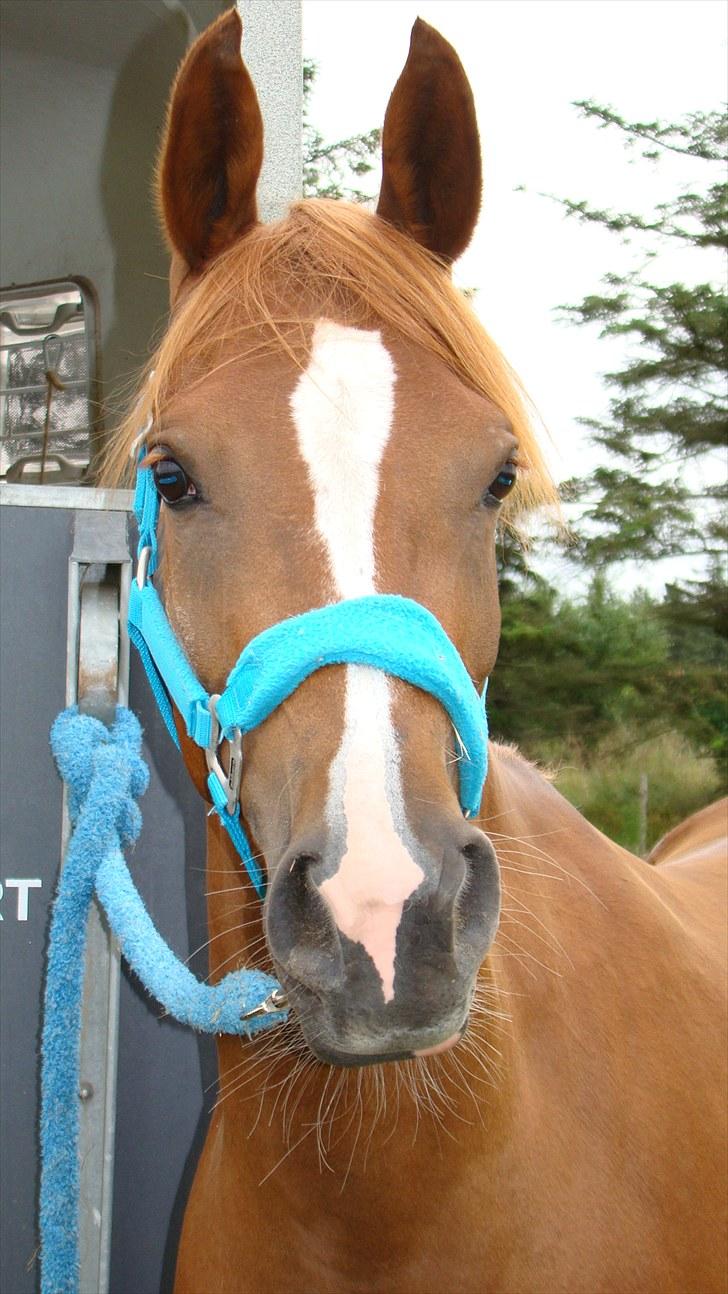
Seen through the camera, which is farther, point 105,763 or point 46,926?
point 46,926

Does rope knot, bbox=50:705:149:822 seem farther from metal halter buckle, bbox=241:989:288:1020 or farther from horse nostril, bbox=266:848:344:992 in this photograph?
horse nostril, bbox=266:848:344:992

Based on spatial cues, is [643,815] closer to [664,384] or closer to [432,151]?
[664,384]

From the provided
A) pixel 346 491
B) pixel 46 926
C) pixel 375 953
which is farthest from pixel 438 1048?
pixel 46 926

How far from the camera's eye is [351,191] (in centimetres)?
513

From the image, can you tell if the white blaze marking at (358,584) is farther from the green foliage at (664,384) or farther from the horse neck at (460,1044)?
the green foliage at (664,384)

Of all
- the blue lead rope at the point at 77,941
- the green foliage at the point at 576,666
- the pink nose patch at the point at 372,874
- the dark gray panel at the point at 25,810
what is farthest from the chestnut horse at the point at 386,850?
the green foliage at the point at 576,666

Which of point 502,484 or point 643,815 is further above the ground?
point 502,484

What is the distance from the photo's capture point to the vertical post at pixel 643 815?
7.07 meters

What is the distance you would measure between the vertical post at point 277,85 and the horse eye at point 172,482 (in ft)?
4.21

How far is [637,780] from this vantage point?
713 cm

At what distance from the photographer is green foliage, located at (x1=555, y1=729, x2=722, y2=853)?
6926 mm

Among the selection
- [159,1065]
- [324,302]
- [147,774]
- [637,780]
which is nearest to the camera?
[324,302]

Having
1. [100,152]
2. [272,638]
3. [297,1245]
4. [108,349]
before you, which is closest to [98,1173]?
[297,1245]

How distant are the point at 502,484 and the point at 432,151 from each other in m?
0.61
